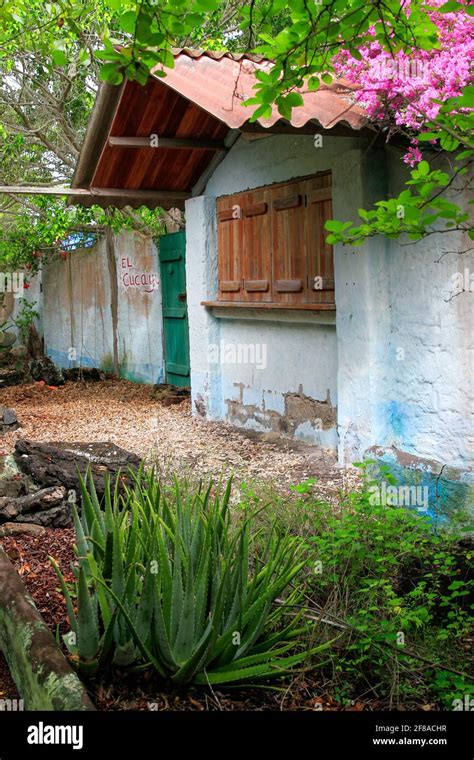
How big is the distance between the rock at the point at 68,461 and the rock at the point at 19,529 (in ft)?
1.92

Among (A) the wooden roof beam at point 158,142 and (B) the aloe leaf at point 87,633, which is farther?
(A) the wooden roof beam at point 158,142

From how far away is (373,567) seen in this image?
191 inches

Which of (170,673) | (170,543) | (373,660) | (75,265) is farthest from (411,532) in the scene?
(75,265)

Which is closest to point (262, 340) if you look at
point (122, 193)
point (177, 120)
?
point (177, 120)

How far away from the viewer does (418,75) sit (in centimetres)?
543

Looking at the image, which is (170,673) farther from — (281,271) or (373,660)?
(281,271)

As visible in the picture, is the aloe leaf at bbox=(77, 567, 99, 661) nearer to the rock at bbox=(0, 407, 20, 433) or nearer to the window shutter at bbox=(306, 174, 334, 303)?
the window shutter at bbox=(306, 174, 334, 303)

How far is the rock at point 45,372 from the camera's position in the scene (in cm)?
1387

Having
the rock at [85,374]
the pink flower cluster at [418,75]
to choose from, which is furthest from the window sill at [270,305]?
the rock at [85,374]

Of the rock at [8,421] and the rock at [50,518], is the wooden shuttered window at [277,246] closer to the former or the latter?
the rock at [8,421]

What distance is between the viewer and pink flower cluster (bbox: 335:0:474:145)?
A: 5148mm

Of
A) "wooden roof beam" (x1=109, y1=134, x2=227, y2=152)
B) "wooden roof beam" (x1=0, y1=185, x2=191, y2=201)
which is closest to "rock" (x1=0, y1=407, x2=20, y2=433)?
"wooden roof beam" (x1=0, y1=185, x2=191, y2=201)

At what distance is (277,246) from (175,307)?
378 cm

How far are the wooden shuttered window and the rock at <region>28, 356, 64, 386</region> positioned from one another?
16.3ft
